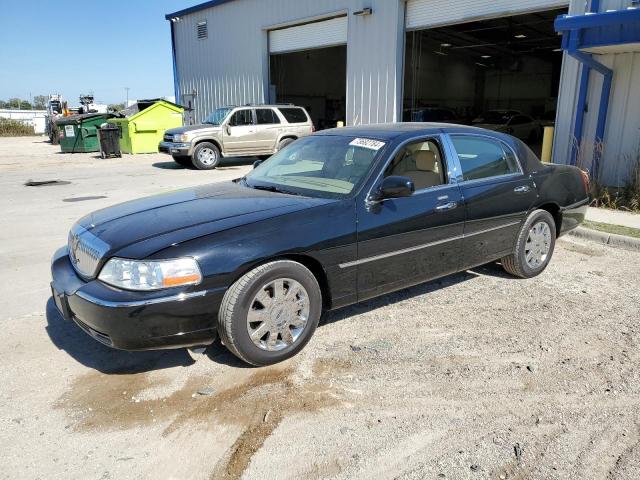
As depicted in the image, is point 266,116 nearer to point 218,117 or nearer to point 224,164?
point 218,117

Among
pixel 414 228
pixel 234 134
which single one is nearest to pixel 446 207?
pixel 414 228

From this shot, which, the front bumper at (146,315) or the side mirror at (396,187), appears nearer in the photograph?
the front bumper at (146,315)

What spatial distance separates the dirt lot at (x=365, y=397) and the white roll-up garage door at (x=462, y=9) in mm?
8958

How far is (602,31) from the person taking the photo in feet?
29.3

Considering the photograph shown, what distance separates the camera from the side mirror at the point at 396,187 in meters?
3.67

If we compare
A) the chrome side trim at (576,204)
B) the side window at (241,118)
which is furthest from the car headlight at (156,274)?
the side window at (241,118)

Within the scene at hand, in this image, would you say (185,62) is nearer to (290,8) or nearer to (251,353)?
(290,8)

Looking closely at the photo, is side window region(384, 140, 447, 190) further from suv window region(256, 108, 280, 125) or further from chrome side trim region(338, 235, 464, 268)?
suv window region(256, 108, 280, 125)

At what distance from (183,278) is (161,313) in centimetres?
24

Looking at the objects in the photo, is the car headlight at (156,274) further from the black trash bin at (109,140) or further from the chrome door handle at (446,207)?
the black trash bin at (109,140)

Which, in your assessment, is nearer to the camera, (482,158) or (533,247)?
(482,158)

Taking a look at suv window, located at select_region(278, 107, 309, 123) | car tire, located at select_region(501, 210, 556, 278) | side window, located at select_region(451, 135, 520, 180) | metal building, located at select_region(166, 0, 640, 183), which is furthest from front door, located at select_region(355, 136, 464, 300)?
suv window, located at select_region(278, 107, 309, 123)

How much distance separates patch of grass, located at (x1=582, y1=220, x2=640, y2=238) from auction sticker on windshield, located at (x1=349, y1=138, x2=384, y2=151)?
458cm

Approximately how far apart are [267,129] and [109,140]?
250 inches
